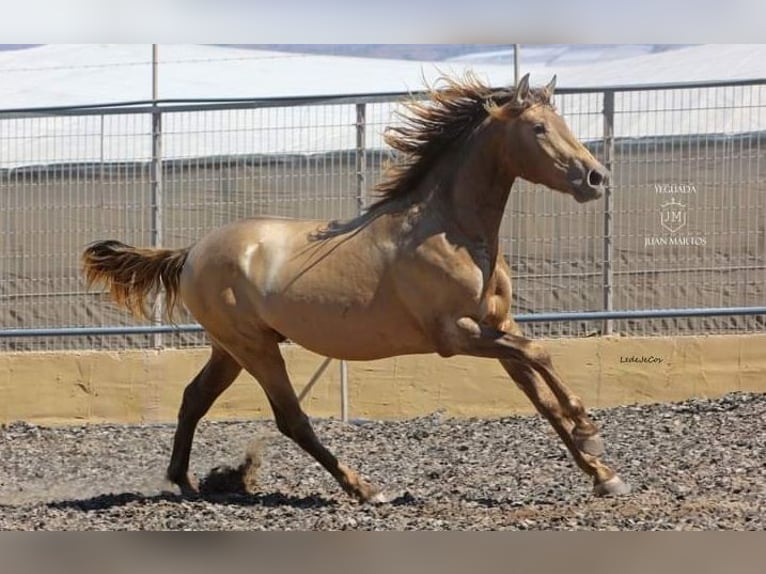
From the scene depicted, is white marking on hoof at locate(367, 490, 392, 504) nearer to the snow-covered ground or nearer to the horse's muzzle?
the horse's muzzle

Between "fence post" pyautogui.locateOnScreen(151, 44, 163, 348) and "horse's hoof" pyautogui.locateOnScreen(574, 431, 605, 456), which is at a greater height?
"fence post" pyautogui.locateOnScreen(151, 44, 163, 348)

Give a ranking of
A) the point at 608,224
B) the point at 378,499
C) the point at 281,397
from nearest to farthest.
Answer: the point at 378,499
the point at 281,397
the point at 608,224

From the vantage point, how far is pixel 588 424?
7.96 meters

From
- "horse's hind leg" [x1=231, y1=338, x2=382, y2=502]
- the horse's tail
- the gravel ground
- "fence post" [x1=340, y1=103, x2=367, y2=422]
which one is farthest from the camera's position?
"fence post" [x1=340, y1=103, x2=367, y2=422]

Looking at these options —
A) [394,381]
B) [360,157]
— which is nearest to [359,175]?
[360,157]

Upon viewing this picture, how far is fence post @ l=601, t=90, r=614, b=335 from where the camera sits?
11.6m

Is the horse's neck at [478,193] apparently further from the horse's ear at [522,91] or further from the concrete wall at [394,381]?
the concrete wall at [394,381]

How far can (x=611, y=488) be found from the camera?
26.2 feet

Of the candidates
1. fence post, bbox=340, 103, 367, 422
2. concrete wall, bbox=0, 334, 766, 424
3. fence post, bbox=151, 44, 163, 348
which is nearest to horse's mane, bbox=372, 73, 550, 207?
fence post, bbox=340, 103, 367, 422

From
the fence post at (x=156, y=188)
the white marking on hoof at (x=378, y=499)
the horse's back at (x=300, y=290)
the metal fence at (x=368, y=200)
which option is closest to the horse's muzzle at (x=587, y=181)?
the horse's back at (x=300, y=290)

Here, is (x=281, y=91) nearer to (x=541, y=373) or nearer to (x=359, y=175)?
(x=359, y=175)

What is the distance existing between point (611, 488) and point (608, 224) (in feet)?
13.5

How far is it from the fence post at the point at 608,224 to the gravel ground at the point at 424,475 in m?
0.91

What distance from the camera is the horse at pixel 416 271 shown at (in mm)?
8047
